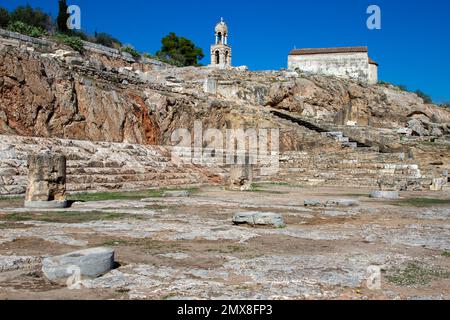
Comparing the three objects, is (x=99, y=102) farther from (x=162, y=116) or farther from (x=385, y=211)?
(x=385, y=211)

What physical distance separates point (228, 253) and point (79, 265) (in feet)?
6.18

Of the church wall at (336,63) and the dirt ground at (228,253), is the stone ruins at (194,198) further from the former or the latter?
the church wall at (336,63)

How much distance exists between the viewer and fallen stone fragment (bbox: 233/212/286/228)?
7613 millimetres

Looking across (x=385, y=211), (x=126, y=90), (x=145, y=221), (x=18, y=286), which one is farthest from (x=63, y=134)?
(x=18, y=286)

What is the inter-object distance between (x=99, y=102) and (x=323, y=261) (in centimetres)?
1650

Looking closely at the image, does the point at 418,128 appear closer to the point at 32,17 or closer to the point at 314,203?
the point at 314,203

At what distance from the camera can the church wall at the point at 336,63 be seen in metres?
55.3

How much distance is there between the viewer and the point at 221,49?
5503 cm

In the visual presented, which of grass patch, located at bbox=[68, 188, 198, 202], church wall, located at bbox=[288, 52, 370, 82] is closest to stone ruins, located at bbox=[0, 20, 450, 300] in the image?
grass patch, located at bbox=[68, 188, 198, 202]

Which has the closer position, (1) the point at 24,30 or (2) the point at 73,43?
(1) the point at 24,30

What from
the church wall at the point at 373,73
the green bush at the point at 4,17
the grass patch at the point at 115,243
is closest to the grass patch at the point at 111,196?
the grass patch at the point at 115,243

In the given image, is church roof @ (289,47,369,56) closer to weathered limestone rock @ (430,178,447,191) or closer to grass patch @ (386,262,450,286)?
weathered limestone rock @ (430,178,447,191)

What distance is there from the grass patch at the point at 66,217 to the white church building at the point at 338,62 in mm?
48885

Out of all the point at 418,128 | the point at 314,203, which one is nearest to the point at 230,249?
the point at 314,203
